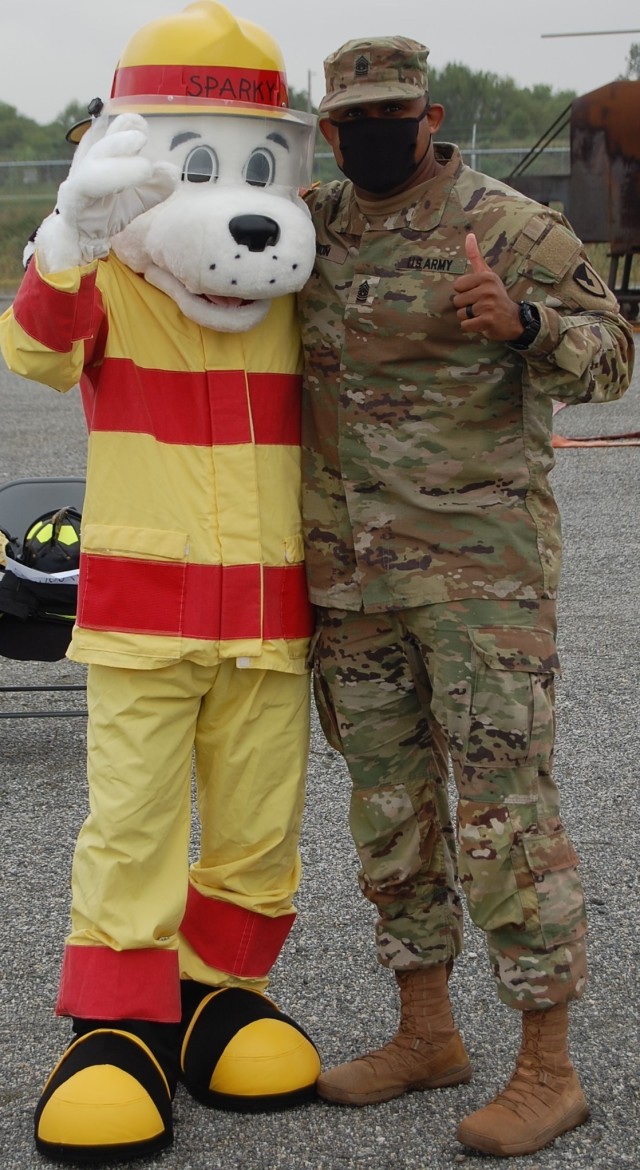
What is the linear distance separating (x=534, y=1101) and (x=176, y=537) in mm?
1247

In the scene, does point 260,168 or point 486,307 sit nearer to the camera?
point 486,307

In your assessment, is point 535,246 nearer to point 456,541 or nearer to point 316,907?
point 456,541

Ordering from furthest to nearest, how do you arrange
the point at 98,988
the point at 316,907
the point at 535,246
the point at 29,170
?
1. the point at 29,170
2. the point at 316,907
3. the point at 98,988
4. the point at 535,246

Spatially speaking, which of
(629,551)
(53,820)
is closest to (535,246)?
(53,820)

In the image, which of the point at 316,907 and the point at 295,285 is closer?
the point at 295,285

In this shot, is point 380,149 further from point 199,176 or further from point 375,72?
point 199,176

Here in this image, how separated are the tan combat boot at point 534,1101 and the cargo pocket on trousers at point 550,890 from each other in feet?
0.53

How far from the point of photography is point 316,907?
3508mm

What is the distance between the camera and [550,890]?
2.45m

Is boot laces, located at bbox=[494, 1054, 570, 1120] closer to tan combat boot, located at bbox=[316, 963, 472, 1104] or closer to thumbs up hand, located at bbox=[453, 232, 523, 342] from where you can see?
tan combat boot, located at bbox=[316, 963, 472, 1104]

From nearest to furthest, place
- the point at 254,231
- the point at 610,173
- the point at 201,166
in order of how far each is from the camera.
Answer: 1. the point at 254,231
2. the point at 201,166
3. the point at 610,173

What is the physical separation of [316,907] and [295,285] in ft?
5.71

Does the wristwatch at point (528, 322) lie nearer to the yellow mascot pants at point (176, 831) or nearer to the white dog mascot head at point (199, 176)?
the white dog mascot head at point (199, 176)

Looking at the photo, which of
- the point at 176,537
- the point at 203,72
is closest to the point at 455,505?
the point at 176,537
